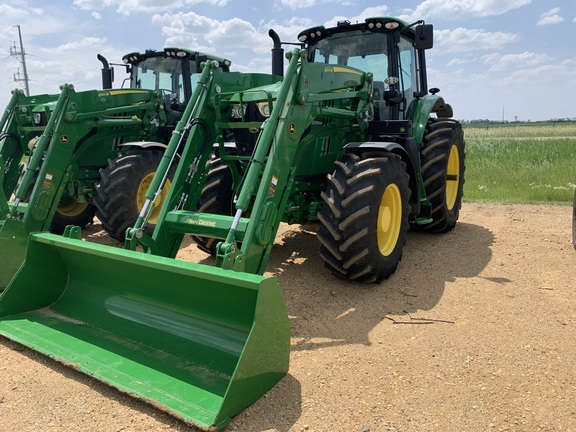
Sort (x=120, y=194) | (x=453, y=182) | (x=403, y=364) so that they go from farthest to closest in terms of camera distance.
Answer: (x=453, y=182), (x=120, y=194), (x=403, y=364)

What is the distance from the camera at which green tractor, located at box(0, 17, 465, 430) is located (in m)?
3.10

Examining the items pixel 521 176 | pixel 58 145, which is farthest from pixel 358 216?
pixel 521 176

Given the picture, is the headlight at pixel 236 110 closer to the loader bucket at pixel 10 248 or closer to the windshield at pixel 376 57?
the windshield at pixel 376 57

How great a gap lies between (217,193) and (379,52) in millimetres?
2639

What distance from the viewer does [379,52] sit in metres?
6.07

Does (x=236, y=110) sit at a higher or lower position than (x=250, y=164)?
higher

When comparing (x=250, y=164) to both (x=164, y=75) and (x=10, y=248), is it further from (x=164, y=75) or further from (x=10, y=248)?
(x=164, y=75)

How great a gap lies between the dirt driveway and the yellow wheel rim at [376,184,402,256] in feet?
1.28

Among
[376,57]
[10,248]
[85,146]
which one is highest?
[376,57]

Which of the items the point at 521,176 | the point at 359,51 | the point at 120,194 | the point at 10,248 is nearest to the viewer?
the point at 10,248

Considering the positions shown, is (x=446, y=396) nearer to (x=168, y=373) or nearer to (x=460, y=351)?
(x=460, y=351)

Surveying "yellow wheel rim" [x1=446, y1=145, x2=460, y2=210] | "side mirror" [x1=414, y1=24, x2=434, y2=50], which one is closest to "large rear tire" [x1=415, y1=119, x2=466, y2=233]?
"yellow wheel rim" [x1=446, y1=145, x2=460, y2=210]

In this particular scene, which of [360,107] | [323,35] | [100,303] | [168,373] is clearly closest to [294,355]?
[168,373]

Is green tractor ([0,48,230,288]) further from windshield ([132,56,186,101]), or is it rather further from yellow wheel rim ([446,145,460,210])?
yellow wheel rim ([446,145,460,210])
